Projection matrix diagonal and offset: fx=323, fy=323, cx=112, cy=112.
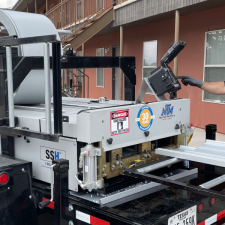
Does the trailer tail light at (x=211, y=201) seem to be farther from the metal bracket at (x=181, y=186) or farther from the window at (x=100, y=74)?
the window at (x=100, y=74)

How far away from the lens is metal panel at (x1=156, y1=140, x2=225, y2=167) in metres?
2.35

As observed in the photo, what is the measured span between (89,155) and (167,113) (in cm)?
98

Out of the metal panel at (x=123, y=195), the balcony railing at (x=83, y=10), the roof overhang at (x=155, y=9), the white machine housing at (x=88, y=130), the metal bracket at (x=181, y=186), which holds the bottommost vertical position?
the metal panel at (x=123, y=195)

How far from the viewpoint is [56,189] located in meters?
2.00

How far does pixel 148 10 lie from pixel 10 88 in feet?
22.9

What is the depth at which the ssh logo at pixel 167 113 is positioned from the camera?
2786 mm

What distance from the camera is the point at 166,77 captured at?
277 centimetres

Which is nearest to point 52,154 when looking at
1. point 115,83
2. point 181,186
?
point 181,186

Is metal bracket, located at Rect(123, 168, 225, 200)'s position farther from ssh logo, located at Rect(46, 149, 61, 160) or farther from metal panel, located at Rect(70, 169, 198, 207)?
ssh logo, located at Rect(46, 149, 61, 160)

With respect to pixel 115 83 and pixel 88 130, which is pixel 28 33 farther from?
pixel 115 83

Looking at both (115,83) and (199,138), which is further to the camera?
(115,83)

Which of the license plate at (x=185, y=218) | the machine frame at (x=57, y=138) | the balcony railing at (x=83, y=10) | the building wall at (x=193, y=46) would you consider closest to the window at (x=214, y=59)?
the building wall at (x=193, y=46)

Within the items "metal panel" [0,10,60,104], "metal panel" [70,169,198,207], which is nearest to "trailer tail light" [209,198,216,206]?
"metal panel" [70,169,198,207]

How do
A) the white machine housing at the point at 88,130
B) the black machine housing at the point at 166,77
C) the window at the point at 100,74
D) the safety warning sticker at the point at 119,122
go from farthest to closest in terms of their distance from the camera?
the window at the point at 100,74, the black machine housing at the point at 166,77, the safety warning sticker at the point at 119,122, the white machine housing at the point at 88,130
